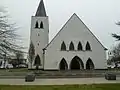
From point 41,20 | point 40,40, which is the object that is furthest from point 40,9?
point 40,40

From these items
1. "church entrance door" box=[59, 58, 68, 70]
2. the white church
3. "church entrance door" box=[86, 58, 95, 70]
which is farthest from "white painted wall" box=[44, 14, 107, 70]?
"church entrance door" box=[59, 58, 68, 70]

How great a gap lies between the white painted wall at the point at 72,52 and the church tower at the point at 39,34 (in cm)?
529

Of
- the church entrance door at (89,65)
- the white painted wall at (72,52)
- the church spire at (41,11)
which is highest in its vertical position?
the church spire at (41,11)

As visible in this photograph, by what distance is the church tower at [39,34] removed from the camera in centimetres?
4841

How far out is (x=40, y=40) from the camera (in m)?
50.0

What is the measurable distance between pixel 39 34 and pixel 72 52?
11.4 metres

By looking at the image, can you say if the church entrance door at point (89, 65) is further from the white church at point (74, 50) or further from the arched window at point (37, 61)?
the arched window at point (37, 61)

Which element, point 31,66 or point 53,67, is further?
point 31,66

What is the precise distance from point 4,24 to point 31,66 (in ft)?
114

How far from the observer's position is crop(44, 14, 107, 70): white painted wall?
42.8 metres

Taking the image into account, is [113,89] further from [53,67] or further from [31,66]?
[31,66]

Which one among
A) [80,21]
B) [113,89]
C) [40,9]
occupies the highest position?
[40,9]

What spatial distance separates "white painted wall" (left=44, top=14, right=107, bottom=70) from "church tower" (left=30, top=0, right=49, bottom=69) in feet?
17.3

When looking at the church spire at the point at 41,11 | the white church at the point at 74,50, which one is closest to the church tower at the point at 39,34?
the church spire at the point at 41,11
